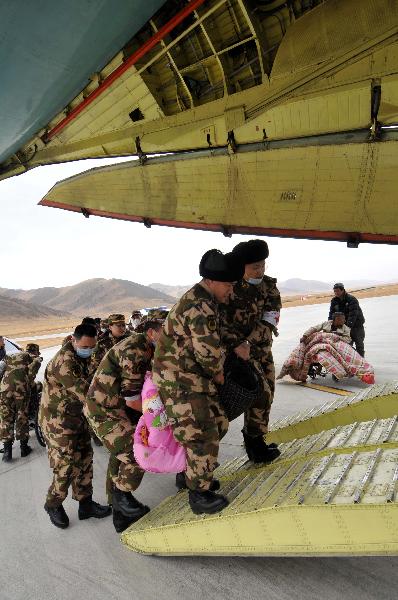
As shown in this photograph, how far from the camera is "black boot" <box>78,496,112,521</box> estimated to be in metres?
3.33

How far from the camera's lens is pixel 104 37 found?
3.64 metres

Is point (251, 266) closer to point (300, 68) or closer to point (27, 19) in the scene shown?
point (300, 68)

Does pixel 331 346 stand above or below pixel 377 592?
above

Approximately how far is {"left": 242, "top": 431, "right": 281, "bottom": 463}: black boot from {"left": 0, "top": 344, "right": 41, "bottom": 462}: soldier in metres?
3.53

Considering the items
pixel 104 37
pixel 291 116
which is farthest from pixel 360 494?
pixel 104 37

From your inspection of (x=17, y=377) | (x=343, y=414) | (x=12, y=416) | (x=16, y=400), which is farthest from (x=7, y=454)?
(x=343, y=414)

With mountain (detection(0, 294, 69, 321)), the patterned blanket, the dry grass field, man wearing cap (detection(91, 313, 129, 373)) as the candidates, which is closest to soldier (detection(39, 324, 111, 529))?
man wearing cap (detection(91, 313, 129, 373))

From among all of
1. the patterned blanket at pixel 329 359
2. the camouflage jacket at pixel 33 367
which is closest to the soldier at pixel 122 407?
the camouflage jacket at pixel 33 367

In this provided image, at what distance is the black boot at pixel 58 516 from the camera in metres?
3.20

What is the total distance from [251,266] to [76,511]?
2614 millimetres

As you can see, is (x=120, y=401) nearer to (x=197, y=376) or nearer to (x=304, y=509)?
(x=197, y=376)

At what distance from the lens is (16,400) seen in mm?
5414

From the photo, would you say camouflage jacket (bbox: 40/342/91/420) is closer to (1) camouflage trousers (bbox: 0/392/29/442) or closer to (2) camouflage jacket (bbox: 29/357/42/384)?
(1) camouflage trousers (bbox: 0/392/29/442)

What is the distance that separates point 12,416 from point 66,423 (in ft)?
8.27
